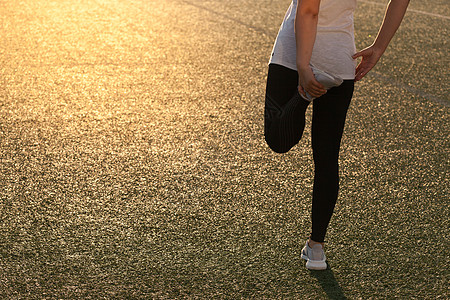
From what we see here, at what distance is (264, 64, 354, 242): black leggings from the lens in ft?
8.96

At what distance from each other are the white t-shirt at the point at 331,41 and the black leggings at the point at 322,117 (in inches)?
2.4

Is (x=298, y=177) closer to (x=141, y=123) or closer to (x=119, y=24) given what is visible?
(x=141, y=123)

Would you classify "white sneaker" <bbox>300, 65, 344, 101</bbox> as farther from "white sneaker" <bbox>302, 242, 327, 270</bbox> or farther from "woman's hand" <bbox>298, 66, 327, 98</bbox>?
"white sneaker" <bbox>302, 242, 327, 270</bbox>

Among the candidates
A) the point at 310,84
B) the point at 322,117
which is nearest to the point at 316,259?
the point at 322,117

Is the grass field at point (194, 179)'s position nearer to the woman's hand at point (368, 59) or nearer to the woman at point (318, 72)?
the woman at point (318, 72)

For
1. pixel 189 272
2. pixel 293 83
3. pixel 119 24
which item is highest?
pixel 293 83

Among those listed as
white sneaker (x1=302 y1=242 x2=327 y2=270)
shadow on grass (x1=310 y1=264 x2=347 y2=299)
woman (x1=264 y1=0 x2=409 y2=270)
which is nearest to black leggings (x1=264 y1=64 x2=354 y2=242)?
woman (x1=264 y1=0 x2=409 y2=270)

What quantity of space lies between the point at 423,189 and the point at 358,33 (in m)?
4.35

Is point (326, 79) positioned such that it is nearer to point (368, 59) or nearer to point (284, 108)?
point (284, 108)

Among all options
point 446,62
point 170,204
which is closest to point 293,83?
point 170,204

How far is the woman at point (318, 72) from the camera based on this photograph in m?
2.55

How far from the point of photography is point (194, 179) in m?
4.02

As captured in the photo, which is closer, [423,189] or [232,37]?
[423,189]

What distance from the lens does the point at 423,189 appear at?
156 inches
